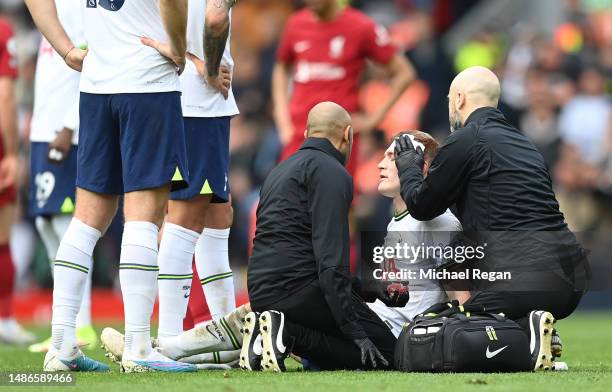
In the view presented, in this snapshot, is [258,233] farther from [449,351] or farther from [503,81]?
[503,81]

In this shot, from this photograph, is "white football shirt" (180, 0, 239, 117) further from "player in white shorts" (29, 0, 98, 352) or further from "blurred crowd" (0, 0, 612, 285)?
"blurred crowd" (0, 0, 612, 285)

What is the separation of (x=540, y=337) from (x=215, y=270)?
2067 millimetres

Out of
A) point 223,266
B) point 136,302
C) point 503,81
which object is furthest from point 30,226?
point 136,302

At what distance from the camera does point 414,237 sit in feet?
24.8

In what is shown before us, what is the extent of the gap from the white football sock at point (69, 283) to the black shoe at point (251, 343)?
2.86ft

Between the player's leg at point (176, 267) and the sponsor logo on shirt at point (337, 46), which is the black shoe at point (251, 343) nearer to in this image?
the player's leg at point (176, 267)

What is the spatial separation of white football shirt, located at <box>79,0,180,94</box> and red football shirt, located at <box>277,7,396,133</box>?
409 cm

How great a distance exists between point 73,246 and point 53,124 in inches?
111

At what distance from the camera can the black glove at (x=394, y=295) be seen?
24.2 ft

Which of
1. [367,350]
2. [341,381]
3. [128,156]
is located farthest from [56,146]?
[341,381]

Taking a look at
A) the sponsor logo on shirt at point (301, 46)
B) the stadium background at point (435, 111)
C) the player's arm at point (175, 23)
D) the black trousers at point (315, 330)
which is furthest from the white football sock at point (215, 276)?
the stadium background at point (435, 111)

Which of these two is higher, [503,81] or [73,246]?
[503,81]

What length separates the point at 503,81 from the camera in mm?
17625

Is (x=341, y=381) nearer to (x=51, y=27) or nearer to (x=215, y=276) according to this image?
(x=215, y=276)
